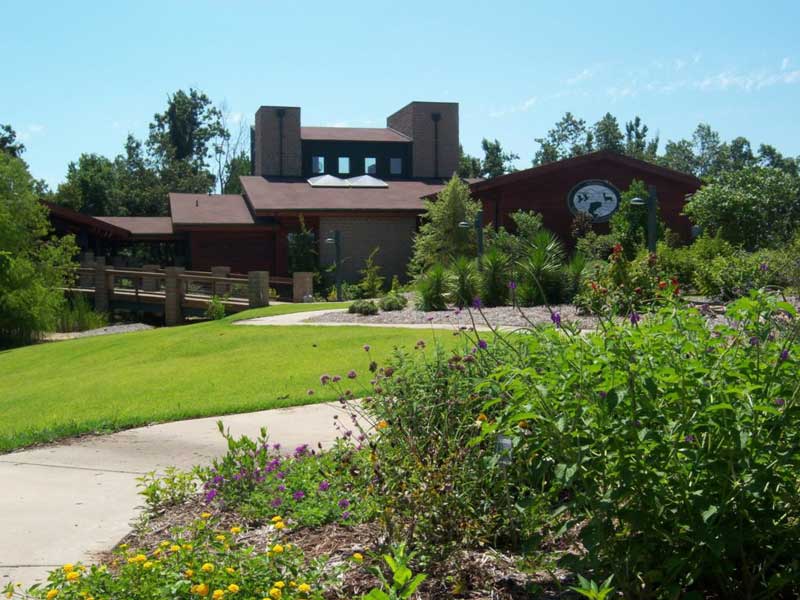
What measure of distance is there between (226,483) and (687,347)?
2.94 metres

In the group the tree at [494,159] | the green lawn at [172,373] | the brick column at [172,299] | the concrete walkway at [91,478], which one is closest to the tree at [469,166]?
the tree at [494,159]

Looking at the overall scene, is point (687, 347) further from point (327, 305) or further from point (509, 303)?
point (327, 305)

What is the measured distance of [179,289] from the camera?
93.4 ft

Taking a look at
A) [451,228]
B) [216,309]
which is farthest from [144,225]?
[451,228]

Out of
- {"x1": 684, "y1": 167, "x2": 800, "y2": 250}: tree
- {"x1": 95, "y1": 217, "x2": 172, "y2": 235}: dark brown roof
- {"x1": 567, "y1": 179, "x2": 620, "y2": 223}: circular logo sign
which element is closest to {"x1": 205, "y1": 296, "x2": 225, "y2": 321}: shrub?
{"x1": 567, "y1": 179, "x2": 620, "y2": 223}: circular logo sign

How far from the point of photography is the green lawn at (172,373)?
9.26 metres

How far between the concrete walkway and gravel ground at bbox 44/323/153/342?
1999 cm

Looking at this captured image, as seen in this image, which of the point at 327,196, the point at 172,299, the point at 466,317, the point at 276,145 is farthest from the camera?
the point at 276,145

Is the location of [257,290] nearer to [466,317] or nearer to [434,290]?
[434,290]

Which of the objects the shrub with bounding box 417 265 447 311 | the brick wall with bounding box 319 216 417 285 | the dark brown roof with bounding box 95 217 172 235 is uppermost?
the dark brown roof with bounding box 95 217 172 235

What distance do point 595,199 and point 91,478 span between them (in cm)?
2771

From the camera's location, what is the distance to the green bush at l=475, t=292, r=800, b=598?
3248mm

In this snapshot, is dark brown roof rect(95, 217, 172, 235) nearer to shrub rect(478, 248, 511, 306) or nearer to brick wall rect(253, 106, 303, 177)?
brick wall rect(253, 106, 303, 177)

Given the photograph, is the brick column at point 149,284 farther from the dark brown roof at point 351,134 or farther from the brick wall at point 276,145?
the dark brown roof at point 351,134
